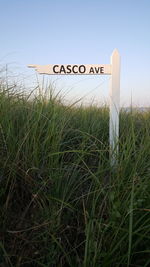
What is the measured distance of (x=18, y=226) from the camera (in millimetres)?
894

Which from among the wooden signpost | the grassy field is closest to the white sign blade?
the wooden signpost

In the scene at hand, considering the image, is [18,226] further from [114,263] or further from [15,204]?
[114,263]

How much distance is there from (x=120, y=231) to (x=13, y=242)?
0.46 metres

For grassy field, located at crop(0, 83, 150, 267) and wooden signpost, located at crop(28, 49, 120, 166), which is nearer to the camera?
Answer: grassy field, located at crop(0, 83, 150, 267)

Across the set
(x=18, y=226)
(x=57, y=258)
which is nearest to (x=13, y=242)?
(x=18, y=226)

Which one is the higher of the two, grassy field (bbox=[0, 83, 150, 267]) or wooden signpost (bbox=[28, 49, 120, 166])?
wooden signpost (bbox=[28, 49, 120, 166])

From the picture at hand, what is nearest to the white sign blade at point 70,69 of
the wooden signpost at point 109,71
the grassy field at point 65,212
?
the wooden signpost at point 109,71

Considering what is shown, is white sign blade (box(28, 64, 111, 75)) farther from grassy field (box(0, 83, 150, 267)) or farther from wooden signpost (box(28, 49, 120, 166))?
grassy field (box(0, 83, 150, 267))

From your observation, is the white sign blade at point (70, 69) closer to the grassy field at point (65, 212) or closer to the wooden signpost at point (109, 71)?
the wooden signpost at point (109, 71)

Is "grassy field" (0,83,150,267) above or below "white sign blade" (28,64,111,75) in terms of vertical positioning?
below

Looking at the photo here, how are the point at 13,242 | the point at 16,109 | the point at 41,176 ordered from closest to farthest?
the point at 13,242
the point at 41,176
the point at 16,109

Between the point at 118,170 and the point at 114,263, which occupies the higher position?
the point at 118,170

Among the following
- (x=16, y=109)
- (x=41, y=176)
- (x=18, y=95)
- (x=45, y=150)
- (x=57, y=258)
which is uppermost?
(x=18, y=95)

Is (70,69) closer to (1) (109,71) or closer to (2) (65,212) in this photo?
(1) (109,71)
